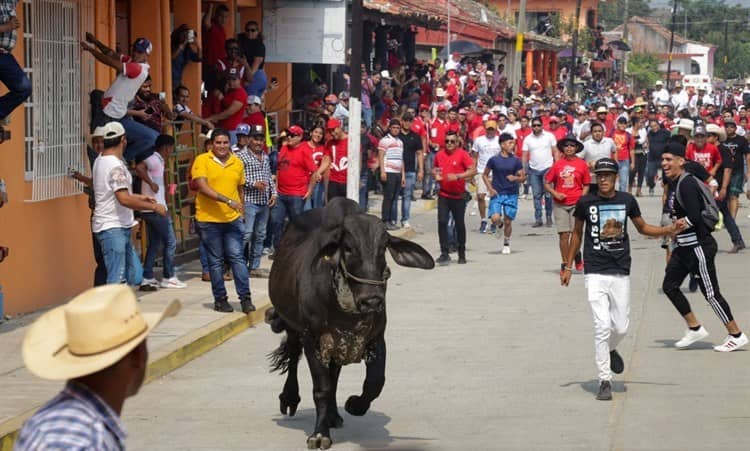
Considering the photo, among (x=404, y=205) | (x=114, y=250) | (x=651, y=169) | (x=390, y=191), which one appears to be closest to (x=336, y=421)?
(x=114, y=250)

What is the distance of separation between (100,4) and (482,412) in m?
7.68

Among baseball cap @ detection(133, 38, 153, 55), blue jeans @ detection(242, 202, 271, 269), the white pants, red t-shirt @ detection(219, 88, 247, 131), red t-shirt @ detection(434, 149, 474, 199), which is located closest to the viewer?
the white pants

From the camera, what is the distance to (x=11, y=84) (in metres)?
12.0

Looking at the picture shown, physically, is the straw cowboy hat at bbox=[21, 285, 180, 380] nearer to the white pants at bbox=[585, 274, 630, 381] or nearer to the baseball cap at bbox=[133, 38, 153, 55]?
the white pants at bbox=[585, 274, 630, 381]

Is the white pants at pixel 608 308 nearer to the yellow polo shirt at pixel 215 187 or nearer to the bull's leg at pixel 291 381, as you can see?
the bull's leg at pixel 291 381

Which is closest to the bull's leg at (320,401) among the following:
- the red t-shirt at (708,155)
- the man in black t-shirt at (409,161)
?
the red t-shirt at (708,155)

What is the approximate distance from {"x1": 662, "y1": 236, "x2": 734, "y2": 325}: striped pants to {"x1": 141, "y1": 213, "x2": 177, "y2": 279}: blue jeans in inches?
218

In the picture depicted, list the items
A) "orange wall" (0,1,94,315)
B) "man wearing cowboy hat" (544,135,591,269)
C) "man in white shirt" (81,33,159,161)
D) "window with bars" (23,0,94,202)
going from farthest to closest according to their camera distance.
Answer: "man wearing cowboy hat" (544,135,591,269), "man in white shirt" (81,33,159,161), "window with bars" (23,0,94,202), "orange wall" (0,1,94,315)

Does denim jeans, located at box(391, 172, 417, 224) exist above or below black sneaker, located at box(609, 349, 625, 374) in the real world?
below

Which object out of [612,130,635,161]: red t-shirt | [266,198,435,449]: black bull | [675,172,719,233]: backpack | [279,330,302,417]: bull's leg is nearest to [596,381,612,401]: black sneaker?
[266,198,435,449]: black bull

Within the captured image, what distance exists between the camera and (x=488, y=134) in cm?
2509

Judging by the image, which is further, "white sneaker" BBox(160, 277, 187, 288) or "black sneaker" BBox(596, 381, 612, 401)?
"white sneaker" BBox(160, 277, 187, 288)

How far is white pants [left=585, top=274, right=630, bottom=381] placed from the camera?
10.3m

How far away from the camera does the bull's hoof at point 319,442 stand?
8.66m
